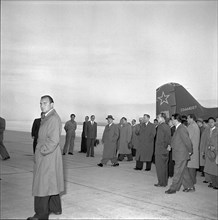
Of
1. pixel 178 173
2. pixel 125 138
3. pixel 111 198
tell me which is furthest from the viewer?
pixel 125 138

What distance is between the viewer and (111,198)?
558cm

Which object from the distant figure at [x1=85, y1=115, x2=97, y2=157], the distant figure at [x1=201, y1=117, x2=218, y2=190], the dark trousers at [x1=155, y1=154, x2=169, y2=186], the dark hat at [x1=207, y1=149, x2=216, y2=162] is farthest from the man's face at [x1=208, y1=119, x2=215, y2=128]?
the distant figure at [x1=85, y1=115, x2=97, y2=157]

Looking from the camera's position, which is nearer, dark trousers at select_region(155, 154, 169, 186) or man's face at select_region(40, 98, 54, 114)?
man's face at select_region(40, 98, 54, 114)

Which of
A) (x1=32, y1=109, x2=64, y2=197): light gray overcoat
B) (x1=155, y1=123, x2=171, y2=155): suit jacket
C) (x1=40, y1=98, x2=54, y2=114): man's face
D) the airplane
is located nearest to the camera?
(x1=32, y1=109, x2=64, y2=197): light gray overcoat

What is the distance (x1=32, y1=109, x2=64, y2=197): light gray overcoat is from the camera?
3939 mm

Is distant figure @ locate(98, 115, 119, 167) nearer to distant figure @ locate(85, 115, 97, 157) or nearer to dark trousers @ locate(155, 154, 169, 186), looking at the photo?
distant figure @ locate(85, 115, 97, 157)

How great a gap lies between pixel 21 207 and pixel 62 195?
1.00 meters

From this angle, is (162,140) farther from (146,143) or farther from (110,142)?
(110,142)

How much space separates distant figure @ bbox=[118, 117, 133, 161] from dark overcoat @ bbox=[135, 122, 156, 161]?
261 cm

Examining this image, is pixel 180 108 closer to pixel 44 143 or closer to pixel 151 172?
pixel 151 172

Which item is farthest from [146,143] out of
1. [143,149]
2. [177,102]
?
[177,102]

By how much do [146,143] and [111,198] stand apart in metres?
4.00

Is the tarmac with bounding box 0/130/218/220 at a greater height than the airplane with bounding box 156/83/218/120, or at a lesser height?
lesser

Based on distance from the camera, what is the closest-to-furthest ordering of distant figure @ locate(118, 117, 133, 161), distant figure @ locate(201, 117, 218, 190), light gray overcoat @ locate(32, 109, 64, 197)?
1. light gray overcoat @ locate(32, 109, 64, 197)
2. distant figure @ locate(201, 117, 218, 190)
3. distant figure @ locate(118, 117, 133, 161)
